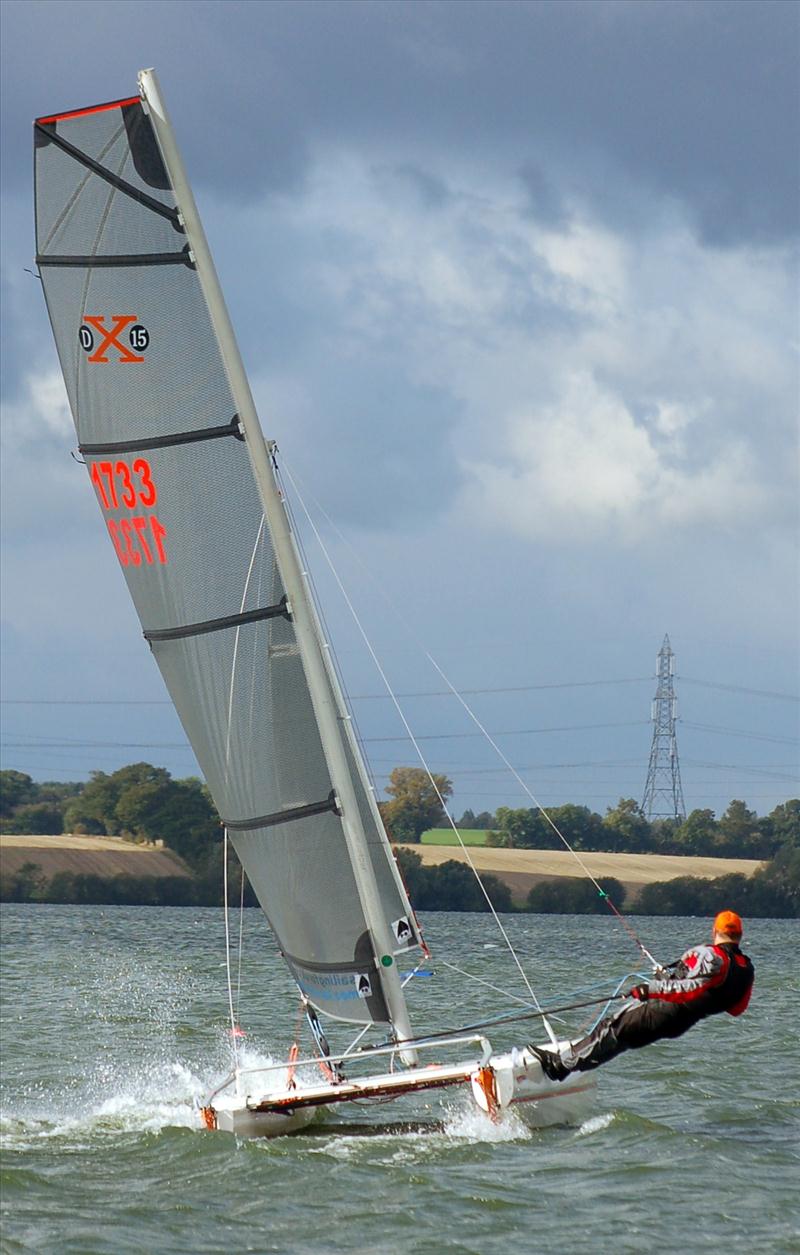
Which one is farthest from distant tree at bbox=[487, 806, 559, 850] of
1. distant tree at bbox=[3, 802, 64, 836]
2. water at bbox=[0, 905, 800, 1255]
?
water at bbox=[0, 905, 800, 1255]

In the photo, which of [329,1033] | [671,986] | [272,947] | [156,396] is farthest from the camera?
[272,947]

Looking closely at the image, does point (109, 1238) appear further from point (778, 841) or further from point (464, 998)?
point (778, 841)

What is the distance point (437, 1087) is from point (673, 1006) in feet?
5.82

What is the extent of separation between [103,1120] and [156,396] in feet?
19.3

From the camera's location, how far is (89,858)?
267 feet

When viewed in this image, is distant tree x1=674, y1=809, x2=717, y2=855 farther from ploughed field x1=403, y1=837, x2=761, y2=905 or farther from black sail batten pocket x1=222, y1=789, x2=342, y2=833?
black sail batten pocket x1=222, y1=789, x2=342, y2=833

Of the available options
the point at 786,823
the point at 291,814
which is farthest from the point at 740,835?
the point at 291,814

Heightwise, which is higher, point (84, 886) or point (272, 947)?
point (84, 886)

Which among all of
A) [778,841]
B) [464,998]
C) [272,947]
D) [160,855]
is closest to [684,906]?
[778,841]

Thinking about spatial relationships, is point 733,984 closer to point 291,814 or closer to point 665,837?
point 291,814

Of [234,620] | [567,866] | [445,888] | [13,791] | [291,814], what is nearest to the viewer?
[234,620]

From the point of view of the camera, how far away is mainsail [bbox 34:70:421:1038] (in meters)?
11.8

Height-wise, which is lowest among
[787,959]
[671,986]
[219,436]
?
[787,959]

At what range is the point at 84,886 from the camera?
3073 inches
